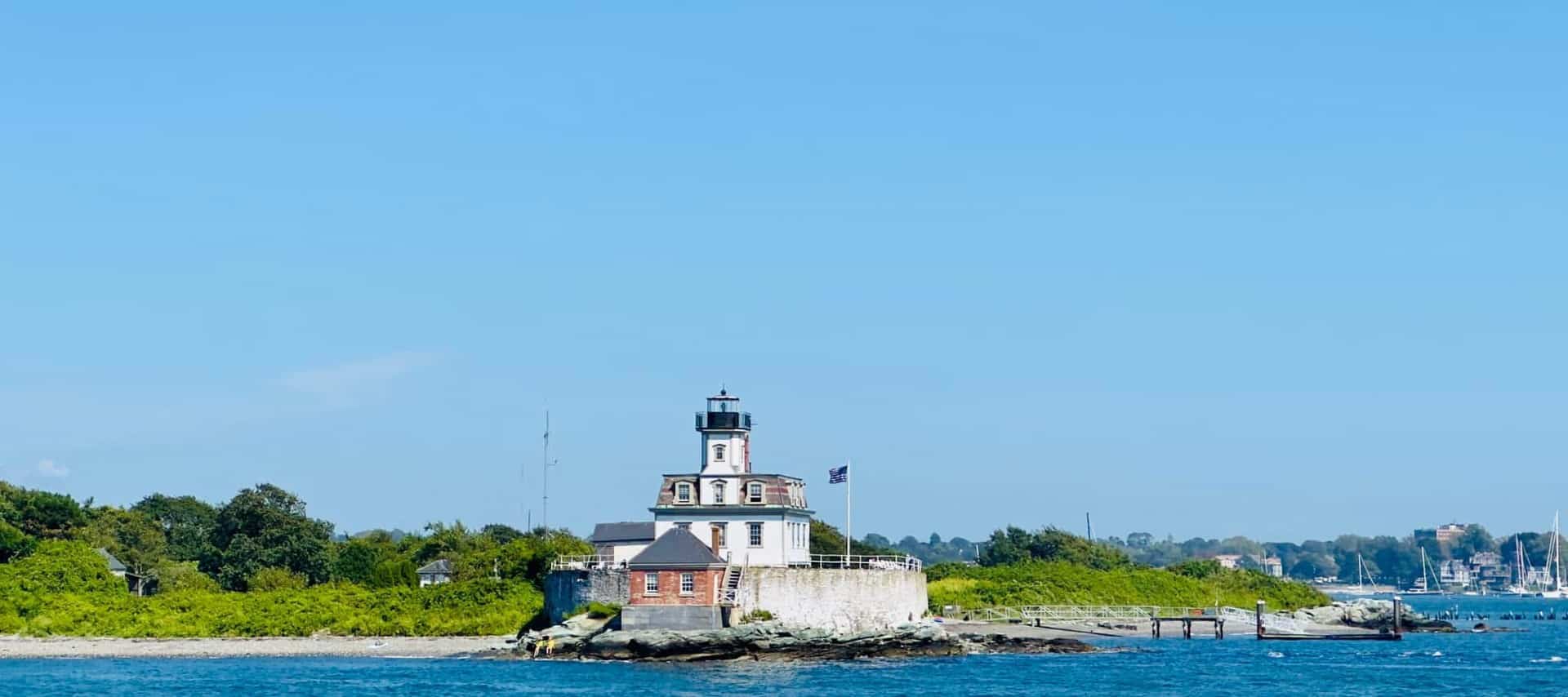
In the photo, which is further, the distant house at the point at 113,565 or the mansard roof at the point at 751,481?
the distant house at the point at 113,565

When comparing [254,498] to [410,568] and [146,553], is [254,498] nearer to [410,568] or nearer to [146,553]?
[146,553]

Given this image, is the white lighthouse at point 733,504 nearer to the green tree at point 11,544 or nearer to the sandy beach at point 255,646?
the sandy beach at point 255,646

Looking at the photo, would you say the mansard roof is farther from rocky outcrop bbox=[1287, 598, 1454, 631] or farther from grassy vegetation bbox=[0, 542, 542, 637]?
rocky outcrop bbox=[1287, 598, 1454, 631]

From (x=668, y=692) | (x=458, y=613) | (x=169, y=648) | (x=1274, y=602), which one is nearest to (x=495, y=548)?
(x=458, y=613)

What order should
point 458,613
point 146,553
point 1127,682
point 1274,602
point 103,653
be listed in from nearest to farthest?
1. point 1127,682
2. point 103,653
3. point 458,613
4. point 146,553
5. point 1274,602

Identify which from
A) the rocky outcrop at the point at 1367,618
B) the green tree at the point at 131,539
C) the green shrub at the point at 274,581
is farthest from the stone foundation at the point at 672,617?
the rocky outcrop at the point at 1367,618

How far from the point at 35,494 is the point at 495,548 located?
20622 millimetres

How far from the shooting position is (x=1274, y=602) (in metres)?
98.0

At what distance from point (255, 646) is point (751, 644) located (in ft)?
59.2

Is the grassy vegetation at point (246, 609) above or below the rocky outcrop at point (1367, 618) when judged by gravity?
above

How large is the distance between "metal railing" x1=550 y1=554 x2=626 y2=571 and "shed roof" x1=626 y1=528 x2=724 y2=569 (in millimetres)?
1139

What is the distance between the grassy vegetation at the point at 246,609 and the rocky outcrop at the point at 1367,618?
125 feet

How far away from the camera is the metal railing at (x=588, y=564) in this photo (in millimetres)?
60281

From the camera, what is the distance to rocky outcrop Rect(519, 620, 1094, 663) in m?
56.9
